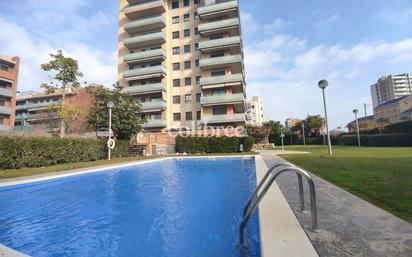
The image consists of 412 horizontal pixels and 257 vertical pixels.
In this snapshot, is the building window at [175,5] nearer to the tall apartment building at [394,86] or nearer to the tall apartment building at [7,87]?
the tall apartment building at [7,87]

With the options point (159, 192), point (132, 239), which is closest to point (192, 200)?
point (159, 192)

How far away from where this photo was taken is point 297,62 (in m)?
23.0

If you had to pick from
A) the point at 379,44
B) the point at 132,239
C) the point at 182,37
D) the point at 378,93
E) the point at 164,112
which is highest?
the point at 378,93

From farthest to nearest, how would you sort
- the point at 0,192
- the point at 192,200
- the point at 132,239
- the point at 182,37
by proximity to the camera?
the point at 182,37, the point at 0,192, the point at 192,200, the point at 132,239

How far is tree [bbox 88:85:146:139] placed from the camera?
870 inches

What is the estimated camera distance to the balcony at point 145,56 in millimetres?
36156

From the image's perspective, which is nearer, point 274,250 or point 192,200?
point 274,250

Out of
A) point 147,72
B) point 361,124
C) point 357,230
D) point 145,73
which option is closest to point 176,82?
point 147,72

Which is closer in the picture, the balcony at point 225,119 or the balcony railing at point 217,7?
the balcony at point 225,119

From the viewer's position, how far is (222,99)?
32375 mm

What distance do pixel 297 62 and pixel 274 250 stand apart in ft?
79.0

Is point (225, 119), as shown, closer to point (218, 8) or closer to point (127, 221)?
point (218, 8)

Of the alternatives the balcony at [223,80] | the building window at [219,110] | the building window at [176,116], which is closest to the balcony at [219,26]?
the balcony at [223,80]

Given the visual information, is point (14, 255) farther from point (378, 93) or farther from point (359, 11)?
point (378, 93)
